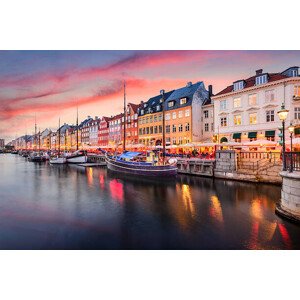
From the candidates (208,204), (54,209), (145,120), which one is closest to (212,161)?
(208,204)

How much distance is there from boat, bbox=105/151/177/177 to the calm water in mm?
4015

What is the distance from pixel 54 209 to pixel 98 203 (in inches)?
89.7

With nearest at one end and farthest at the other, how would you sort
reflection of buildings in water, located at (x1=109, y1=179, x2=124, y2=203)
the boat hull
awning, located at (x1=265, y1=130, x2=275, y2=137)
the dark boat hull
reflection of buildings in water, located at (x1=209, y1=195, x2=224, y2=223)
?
reflection of buildings in water, located at (x1=209, y1=195, x2=224, y2=223) → reflection of buildings in water, located at (x1=109, y1=179, x2=124, y2=203) → the dark boat hull → awning, located at (x1=265, y1=130, x2=275, y2=137) → the boat hull

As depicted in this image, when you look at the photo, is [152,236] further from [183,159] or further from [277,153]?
[183,159]

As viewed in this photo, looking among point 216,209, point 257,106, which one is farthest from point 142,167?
point 257,106

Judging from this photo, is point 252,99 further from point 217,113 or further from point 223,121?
point 217,113

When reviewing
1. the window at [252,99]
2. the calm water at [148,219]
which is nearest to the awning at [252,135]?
the window at [252,99]

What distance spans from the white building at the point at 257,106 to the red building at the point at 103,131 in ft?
119

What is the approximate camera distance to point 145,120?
43438 millimetres

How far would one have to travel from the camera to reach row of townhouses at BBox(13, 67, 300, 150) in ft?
72.2

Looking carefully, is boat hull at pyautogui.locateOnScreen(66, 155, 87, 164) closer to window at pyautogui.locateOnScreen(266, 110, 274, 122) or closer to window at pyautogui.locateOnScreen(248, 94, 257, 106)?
window at pyautogui.locateOnScreen(248, 94, 257, 106)

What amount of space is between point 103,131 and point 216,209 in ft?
173

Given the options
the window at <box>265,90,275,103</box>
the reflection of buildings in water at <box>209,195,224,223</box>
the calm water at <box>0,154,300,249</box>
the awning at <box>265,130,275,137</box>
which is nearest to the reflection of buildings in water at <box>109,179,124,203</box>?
the calm water at <box>0,154,300,249</box>

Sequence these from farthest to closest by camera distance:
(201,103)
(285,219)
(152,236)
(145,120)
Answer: (145,120)
(201,103)
(285,219)
(152,236)
